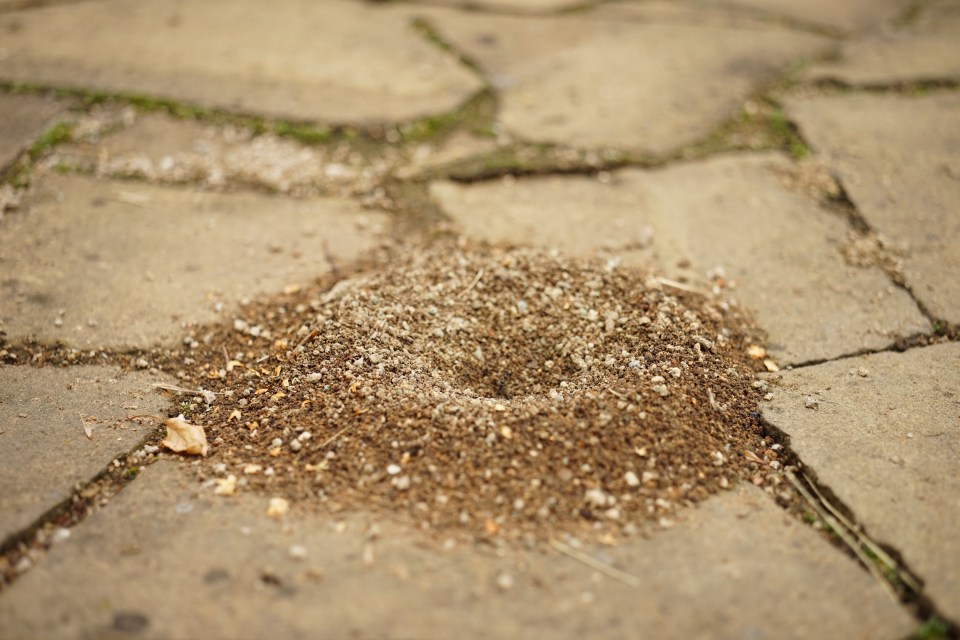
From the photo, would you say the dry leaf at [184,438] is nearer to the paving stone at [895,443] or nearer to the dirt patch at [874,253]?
the paving stone at [895,443]

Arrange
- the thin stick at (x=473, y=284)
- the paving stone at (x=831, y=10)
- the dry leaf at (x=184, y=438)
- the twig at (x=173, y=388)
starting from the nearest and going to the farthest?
the dry leaf at (x=184, y=438), the twig at (x=173, y=388), the thin stick at (x=473, y=284), the paving stone at (x=831, y=10)

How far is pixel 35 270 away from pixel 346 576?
130 cm

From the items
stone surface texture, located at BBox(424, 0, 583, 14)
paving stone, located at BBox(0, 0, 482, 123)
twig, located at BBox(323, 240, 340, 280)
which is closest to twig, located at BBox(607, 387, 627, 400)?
twig, located at BBox(323, 240, 340, 280)

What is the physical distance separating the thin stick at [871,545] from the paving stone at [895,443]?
0.06 feet

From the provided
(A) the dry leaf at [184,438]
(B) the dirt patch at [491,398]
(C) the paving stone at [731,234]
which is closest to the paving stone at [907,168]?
(C) the paving stone at [731,234]

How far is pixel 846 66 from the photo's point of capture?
2852 millimetres

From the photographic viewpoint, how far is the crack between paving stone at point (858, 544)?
1.27m

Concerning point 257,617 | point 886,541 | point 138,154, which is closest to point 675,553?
point 886,541

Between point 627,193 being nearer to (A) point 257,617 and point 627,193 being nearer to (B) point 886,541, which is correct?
(B) point 886,541

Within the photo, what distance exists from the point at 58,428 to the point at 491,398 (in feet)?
3.03

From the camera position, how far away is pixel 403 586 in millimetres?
1276

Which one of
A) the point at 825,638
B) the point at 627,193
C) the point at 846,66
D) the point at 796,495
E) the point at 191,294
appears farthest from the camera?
the point at 846,66

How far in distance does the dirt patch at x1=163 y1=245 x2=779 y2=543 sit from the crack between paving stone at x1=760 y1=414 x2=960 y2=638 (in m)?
0.07

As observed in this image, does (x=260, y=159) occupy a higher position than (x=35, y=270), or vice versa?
(x=260, y=159)
